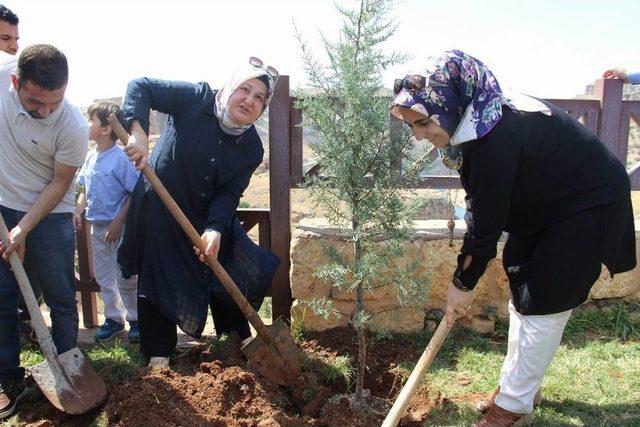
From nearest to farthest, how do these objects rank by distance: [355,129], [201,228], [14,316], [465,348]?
[355,129] → [14,316] → [201,228] → [465,348]

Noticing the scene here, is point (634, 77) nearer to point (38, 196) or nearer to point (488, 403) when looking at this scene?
point (488, 403)

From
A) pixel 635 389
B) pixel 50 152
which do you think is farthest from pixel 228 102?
pixel 635 389

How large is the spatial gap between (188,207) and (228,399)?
1182 millimetres

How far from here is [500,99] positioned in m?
2.36

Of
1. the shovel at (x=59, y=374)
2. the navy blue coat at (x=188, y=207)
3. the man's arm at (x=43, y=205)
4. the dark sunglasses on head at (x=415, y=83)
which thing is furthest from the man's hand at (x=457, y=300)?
the man's arm at (x=43, y=205)

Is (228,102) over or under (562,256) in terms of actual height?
over

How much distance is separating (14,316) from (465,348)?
296 centimetres

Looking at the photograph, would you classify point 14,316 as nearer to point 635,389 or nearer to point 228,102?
point 228,102

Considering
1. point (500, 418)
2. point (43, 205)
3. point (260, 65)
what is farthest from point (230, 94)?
point (500, 418)

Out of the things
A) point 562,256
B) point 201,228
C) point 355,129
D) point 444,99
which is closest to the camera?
point 444,99

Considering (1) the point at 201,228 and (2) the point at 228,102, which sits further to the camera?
(1) the point at 201,228

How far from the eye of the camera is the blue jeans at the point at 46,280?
3.22m

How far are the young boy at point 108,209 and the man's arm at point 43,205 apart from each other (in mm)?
862

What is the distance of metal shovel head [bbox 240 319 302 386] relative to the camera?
135 inches
